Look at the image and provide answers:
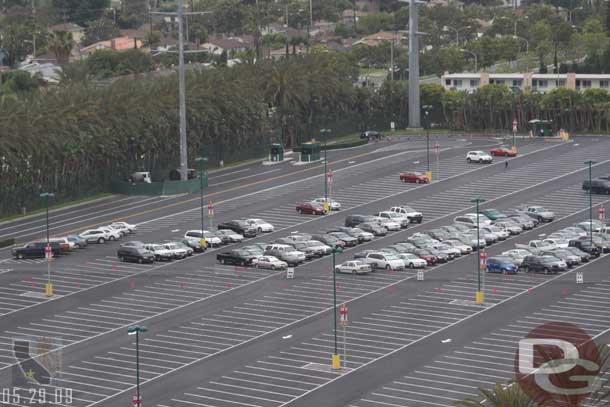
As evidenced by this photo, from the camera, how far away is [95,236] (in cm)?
13012

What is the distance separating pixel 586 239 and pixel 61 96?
2267 inches

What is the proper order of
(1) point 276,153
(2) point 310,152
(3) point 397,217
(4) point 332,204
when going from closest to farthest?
(3) point 397,217
(4) point 332,204
(2) point 310,152
(1) point 276,153

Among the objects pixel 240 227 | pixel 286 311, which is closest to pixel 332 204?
pixel 240 227

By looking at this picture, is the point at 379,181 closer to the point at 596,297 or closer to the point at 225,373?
the point at 596,297

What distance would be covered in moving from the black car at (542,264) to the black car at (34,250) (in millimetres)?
37527

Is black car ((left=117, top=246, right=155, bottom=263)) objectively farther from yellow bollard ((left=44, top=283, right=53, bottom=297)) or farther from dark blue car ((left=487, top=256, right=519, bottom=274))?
dark blue car ((left=487, top=256, right=519, bottom=274))

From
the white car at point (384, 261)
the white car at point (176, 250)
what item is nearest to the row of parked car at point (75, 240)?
the white car at point (176, 250)

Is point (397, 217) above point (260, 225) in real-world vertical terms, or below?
above

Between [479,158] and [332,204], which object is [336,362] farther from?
[479,158]

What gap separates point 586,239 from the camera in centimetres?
12238

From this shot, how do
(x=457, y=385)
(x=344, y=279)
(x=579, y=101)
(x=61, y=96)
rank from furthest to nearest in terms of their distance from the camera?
A: (x=579, y=101) → (x=61, y=96) → (x=344, y=279) → (x=457, y=385)

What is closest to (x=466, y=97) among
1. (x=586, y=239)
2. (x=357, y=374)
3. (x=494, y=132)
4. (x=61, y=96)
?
(x=494, y=132)

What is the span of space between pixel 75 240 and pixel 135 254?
27.8 feet

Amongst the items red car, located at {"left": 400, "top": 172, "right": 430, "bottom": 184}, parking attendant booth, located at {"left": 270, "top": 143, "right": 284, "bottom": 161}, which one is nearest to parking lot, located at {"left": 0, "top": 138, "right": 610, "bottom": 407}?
red car, located at {"left": 400, "top": 172, "right": 430, "bottom": 184}
